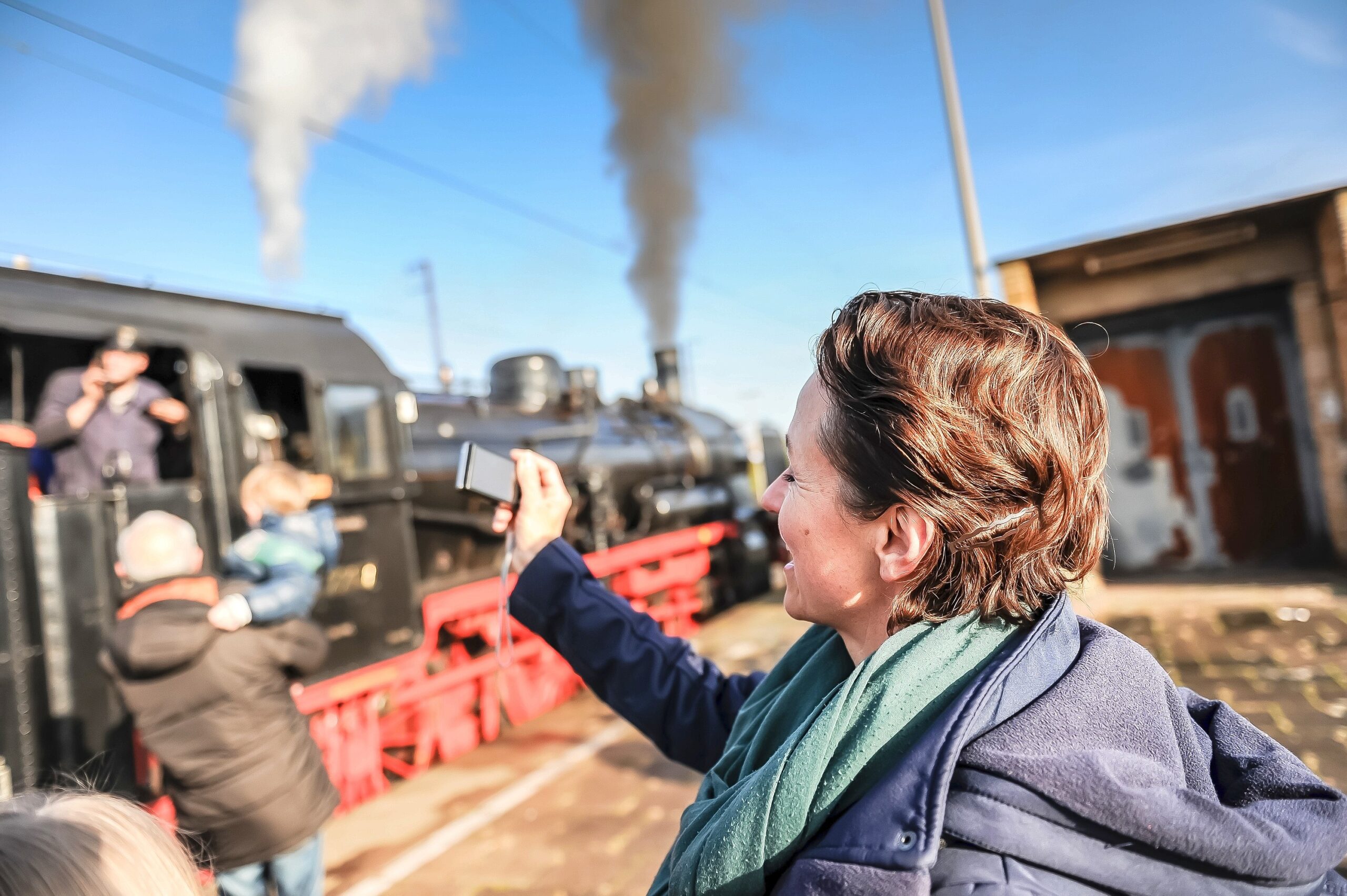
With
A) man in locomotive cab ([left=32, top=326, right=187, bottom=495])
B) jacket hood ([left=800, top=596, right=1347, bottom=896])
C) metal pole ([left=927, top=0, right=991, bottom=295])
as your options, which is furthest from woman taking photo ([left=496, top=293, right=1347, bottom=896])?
metal pole ([left=927, top=0, right=991, bottom=295])

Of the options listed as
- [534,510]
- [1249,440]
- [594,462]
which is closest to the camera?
[534,510]

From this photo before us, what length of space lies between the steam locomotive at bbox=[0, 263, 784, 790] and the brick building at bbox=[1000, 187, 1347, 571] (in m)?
5.08

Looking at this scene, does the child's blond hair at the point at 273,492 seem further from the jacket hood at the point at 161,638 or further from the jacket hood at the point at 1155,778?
the jacket hood at the point at 1155,778

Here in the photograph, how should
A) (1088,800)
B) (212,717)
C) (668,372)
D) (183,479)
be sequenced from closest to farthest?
(1088,800)
(212,717)
(183,479)
(668,372)

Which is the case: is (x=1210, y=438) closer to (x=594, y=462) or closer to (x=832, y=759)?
(x=594, y=462)

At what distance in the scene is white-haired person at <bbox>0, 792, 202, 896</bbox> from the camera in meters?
0.91

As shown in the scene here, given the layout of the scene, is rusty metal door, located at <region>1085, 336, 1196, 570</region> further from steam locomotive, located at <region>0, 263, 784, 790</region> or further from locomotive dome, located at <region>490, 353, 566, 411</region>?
locomotive dome, located at <region>490, 353, 566, 411</region>

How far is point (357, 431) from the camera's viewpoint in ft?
17.1

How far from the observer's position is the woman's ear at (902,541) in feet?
3.32

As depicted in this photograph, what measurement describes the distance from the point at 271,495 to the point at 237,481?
3.19 feet

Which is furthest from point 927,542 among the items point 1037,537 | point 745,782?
point 745,782

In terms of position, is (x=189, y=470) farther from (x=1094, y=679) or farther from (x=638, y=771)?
(x=1094, y=679)

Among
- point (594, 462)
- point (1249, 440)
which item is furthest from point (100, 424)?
point (1249, 440)

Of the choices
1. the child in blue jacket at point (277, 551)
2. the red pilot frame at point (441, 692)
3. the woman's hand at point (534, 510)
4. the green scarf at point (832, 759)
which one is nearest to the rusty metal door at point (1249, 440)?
the red pilot frame at point (441, 692)
